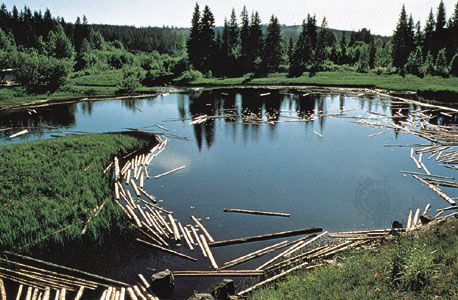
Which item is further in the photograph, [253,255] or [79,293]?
[253,255]

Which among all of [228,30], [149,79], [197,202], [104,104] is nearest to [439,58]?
[228,30]

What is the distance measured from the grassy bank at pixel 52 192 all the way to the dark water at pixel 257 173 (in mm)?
1683

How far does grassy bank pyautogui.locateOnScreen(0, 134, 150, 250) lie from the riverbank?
120 feet

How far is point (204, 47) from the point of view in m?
108

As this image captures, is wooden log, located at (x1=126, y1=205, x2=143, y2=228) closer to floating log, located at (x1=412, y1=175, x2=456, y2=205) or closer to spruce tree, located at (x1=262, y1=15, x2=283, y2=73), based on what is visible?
floating log, located at (x1=412, y1=175, x2=456, y2=205)

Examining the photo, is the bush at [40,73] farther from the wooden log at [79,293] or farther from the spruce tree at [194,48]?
the wooden log at [79,293]

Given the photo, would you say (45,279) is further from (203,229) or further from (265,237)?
(265,237)

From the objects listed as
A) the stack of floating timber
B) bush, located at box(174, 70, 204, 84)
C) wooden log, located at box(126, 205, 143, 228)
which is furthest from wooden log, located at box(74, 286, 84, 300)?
bush, located at box(174, 70, 204, 84)

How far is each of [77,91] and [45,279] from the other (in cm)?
6843

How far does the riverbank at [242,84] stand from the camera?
64000 millimetres

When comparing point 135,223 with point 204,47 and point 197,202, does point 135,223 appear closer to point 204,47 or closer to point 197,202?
point 197,202

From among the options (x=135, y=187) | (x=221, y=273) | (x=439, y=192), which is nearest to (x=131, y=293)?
(x=221, y=273)

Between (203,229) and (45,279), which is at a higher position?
(203,229)

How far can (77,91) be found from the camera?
77438 mm
